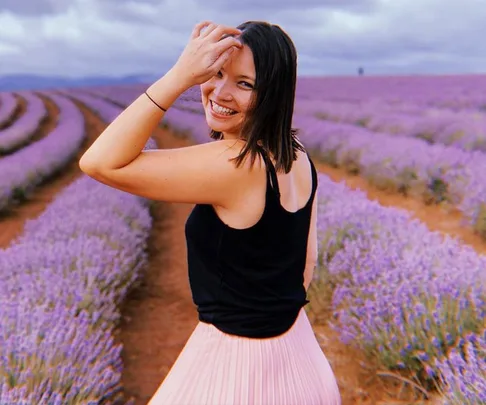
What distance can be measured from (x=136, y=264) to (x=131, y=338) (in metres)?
1.11

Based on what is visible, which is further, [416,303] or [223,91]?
[416,303]

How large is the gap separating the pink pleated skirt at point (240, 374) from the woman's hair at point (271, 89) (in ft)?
1.24

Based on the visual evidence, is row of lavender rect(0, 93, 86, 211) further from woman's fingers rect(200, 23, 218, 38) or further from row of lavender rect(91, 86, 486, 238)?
woman's fingers rect(200, 23, 218, 38)

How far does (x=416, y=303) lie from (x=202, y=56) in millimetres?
2168

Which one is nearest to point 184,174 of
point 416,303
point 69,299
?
point 416,303

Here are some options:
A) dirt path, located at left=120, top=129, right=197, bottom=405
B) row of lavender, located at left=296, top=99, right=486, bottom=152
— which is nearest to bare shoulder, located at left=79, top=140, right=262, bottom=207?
dirt path, located at left=120, top=129, right=197, bottom=405

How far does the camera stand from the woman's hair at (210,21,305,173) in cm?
117

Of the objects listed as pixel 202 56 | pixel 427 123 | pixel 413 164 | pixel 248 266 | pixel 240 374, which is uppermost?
pixel 202 56

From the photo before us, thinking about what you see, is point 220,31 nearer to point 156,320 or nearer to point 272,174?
point 272,174

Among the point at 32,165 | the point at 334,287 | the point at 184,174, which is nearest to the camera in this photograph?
the point at 184,174

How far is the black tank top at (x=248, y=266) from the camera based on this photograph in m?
1.13

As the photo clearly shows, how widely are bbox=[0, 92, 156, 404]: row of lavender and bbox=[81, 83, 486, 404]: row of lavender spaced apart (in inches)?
55.2

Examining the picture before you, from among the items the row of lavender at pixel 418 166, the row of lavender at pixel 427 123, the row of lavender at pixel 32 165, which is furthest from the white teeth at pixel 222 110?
the row of lavender at pixel 427 123

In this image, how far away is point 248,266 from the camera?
1.16 metres
